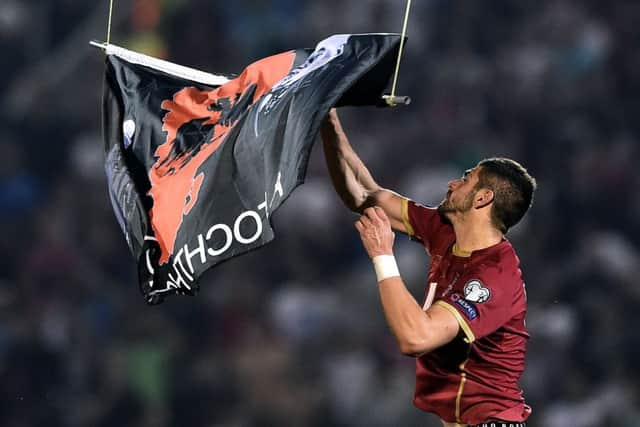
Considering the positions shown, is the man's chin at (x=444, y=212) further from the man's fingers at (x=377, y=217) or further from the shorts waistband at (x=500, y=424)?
the shorts waistband at (x=500, y=424)

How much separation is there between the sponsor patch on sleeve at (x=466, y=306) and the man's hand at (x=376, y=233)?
26 centimetres

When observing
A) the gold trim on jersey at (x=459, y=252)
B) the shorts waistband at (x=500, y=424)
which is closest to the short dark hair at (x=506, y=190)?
the gold trim on jersey at (x=459, y=252)

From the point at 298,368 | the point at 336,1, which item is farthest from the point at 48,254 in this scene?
the point at 336,1

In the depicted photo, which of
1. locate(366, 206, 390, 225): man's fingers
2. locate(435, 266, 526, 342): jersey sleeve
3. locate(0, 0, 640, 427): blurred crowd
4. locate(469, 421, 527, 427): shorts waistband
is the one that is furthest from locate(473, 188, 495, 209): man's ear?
locate(0, 0, 640, 427): blurred crowd

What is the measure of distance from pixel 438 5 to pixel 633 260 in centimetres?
224

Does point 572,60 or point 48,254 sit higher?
point 572,60

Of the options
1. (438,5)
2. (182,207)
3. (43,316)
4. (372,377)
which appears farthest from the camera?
(438,5)

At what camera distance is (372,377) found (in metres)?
7.04

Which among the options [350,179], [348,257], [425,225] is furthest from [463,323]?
[348,257]

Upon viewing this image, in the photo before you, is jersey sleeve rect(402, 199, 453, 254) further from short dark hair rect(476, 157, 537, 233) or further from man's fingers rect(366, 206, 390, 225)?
man's fingers rect(366, 206, 390, 225)

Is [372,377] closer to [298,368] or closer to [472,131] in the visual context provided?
[298,368]

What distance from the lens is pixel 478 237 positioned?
4320 millimetres

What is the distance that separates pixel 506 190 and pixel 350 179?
2.35 feet

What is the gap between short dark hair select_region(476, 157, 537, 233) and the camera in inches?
170
